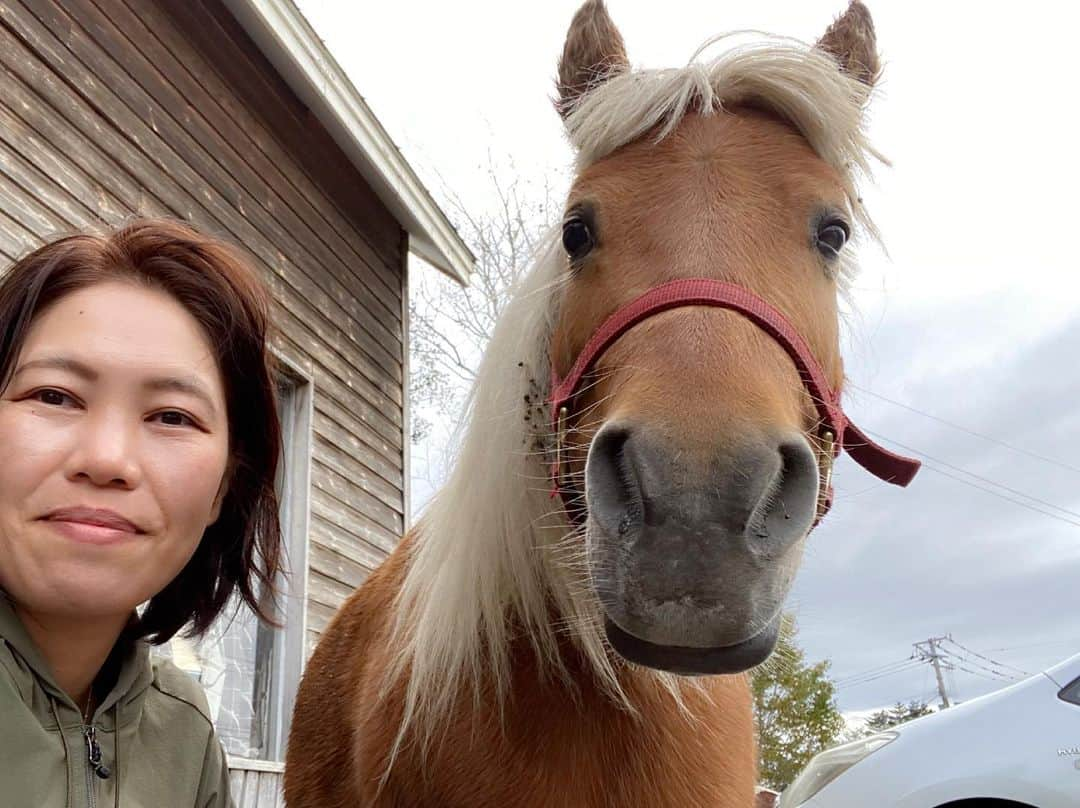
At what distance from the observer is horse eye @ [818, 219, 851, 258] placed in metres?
1.73

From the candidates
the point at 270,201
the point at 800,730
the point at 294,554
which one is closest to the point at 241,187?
the point at 270,201

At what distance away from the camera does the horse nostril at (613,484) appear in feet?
4.13

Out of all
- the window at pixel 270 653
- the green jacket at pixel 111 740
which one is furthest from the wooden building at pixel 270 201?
the green jacket at pixel 111 740

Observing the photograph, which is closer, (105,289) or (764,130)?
(105,289)

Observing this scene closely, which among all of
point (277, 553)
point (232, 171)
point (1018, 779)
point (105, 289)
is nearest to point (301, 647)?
point (232, 171)

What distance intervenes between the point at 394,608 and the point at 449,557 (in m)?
0.52

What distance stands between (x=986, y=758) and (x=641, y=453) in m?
3.12

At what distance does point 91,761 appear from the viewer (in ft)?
4.40

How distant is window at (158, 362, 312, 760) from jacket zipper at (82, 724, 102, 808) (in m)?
2.97

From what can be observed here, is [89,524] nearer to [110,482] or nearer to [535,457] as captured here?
[110,482]

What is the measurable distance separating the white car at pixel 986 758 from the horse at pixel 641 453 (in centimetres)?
202

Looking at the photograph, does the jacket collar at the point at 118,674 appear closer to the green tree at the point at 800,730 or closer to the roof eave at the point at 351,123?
the roof eave at the point at 351,123

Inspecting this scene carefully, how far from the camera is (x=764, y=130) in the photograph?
179 centimetres

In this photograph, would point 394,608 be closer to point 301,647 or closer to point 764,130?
point 764,130
